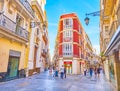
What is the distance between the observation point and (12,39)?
1291 centimetres

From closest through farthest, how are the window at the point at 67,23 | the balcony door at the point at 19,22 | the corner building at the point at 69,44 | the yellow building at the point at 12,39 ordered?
1. the yellow building at the point at 12,39
2. the balcony door at the point at 19,22
3. the corner building at the point at 69,44
4. the window at the point at 67,23

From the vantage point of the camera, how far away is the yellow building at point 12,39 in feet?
37.2

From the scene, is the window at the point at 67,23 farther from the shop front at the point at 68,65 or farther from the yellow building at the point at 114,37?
the yellow building at the point at 114,37

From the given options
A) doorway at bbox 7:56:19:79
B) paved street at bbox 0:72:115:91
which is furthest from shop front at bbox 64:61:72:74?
paved street at bbox 0:72:115:91

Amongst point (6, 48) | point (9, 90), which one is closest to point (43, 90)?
point (9, 90)

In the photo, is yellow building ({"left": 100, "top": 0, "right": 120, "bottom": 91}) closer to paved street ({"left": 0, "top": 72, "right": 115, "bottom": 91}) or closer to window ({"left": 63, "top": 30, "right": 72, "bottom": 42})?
paved street ({"left": 0, "top": 72, "right": 115, "bottom": 91})

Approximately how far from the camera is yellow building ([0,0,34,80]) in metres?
11.4

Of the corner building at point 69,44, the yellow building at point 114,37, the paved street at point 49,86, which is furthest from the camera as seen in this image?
the corner building at point 69,44

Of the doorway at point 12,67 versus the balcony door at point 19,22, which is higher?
the balcony door at point 19,22

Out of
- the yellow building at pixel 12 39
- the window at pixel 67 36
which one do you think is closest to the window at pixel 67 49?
the window at pixel 67 36

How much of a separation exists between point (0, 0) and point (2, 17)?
78.5 inches

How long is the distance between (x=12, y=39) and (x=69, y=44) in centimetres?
1958

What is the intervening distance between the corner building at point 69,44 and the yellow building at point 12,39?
14.6 metres

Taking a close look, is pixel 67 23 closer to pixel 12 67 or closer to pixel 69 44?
pixel 69 44
